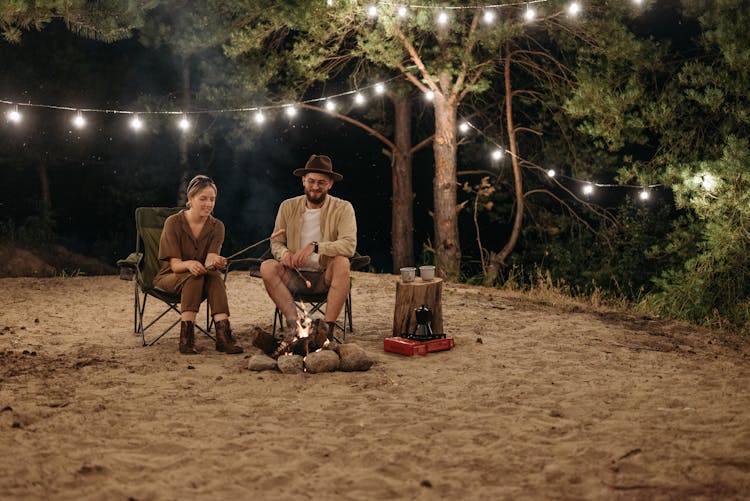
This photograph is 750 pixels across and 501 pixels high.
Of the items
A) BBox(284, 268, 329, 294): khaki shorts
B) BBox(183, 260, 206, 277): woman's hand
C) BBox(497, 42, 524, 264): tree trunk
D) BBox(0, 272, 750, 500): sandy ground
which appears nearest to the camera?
BBox(0, 272, 750, 500): sandy ground

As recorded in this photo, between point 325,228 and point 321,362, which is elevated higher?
point 325,228

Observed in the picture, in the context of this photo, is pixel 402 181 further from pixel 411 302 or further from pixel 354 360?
pixel 354 360

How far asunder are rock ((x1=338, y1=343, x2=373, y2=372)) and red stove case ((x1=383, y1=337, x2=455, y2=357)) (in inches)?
16.3

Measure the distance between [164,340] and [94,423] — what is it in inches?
71.7

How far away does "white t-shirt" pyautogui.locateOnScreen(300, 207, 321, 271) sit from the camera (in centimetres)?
494

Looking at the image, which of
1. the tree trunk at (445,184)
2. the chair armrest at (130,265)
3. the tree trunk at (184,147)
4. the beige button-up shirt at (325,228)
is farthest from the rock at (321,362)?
the tree trunk at (184,147)

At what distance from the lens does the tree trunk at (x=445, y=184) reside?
903 cm

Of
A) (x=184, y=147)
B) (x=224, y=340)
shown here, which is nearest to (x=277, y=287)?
(x=224, y=340)

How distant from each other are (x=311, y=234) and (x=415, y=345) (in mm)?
969

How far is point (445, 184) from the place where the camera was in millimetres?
9258

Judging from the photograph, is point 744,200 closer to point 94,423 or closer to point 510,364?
point 510,364

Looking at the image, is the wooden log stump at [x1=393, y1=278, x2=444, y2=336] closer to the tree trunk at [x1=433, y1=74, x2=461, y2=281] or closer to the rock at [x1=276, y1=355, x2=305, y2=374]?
the rock at [x1=276, y1=355, x2=305, y2=374]

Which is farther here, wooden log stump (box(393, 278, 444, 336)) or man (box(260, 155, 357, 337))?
wooden log stump (box(393, 278, 444, 336))

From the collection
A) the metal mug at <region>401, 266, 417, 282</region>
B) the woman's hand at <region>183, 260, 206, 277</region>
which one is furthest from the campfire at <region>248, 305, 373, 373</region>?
the metal mug at <region>401, 266, 417, 282</region>
